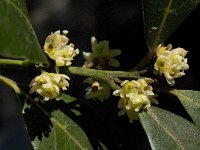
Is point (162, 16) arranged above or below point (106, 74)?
above

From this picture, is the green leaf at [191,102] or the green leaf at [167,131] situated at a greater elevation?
the green leaf at [191,102]

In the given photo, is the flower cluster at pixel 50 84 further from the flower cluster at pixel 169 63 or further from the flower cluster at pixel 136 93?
the flower cluster at pixel 169 63

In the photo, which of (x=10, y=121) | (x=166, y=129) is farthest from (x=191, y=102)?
(x=10, y=121)

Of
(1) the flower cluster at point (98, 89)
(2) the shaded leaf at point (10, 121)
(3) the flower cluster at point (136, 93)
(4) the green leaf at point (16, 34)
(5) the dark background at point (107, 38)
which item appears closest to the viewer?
(4) the green leaf at point (16, 34)

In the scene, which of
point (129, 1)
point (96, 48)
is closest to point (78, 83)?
point (129, 1)

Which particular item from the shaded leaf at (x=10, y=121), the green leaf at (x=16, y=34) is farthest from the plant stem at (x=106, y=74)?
the shaded leaf at (x=10, y=121)

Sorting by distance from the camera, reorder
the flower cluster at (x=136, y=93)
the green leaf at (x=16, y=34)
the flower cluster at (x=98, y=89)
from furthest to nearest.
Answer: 1. the flower cluster at (x=98, y=89)
2. the flower cluster at (x=136, y=93)
3. the green leaf at (x=16, y=34)

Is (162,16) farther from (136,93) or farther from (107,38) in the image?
(107,38)
